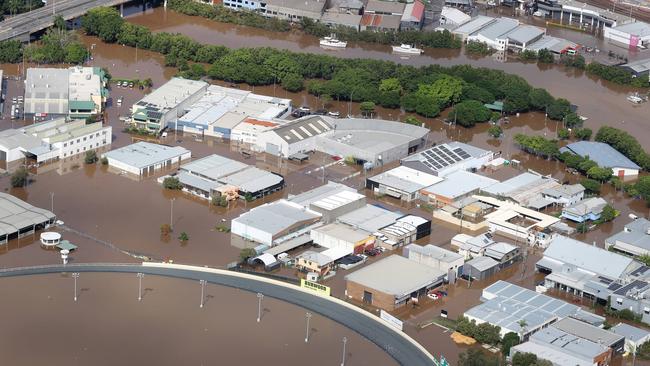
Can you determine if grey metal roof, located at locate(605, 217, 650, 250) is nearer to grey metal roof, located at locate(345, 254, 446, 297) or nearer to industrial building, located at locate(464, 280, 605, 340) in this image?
industrial building, located at locate(464, 280, 605, 340)

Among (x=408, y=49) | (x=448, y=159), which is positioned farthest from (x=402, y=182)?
(x=408, y=49)

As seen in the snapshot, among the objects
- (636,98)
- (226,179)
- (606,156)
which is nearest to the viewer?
(226,179)

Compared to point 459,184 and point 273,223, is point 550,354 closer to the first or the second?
point 273,223

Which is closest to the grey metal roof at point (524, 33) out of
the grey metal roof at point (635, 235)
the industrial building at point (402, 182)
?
the industrial building at point (402, 182)

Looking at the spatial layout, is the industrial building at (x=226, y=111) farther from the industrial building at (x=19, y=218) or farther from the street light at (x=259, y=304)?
the street light at (x=259, y=304)

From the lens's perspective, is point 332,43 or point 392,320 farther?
point 332,43

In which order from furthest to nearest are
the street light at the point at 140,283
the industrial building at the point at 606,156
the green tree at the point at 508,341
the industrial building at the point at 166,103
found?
the industrial building at the point at 166,103 < the industrial building at the point at 606,156 < the street light at the point at 140,283 < the green tree at the point at 508,341
